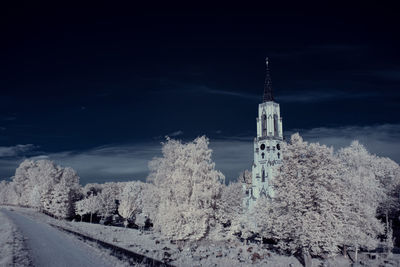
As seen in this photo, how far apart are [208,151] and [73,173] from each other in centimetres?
7561

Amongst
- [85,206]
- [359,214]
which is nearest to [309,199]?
[359,214]

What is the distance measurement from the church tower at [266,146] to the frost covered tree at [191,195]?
231 ft

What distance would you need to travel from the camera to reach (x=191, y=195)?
2822 centimetres

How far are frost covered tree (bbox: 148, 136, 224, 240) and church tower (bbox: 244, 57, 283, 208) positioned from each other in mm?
70462

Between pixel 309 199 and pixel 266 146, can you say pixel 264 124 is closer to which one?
pixel 266 146

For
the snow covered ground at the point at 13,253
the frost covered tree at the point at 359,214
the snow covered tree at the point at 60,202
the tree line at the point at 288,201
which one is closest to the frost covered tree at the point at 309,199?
the tree line at the point at 288,201

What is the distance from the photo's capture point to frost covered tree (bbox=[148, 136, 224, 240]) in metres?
27.7

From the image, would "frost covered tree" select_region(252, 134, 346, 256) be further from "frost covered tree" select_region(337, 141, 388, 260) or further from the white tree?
the white tree

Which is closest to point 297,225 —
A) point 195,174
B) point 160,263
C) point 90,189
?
point 195,174

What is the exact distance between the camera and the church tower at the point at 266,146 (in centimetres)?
10025

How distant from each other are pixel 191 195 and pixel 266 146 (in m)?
79.5

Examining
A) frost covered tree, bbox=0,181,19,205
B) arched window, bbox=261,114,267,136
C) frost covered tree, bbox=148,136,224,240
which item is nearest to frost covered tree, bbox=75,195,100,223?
frost covered tree, bbox=0,181,19,205

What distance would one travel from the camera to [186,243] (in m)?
31.1

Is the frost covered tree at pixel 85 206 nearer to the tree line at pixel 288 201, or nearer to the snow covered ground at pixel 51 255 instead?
the tree line at pixel 288 201
